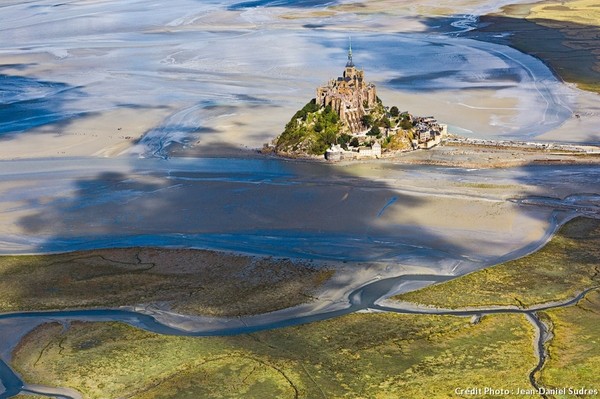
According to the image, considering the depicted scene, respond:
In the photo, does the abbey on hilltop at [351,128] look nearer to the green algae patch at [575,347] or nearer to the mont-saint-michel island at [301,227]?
the mont-saint-michel island at [301,227]

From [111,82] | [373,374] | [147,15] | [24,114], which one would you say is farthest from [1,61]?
[373,374]

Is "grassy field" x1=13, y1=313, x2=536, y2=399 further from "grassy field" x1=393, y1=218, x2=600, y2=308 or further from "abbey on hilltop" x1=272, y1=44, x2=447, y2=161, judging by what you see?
"abbey on hilltop" x1=272, y1=44, x2=447, y2=161

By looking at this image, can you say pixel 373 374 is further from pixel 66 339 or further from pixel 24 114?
pixel 24 114

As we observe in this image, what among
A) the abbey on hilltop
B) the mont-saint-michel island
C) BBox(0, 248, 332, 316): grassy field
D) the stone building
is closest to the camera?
the mont-saint-michel island

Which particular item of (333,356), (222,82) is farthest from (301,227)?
(222,82)

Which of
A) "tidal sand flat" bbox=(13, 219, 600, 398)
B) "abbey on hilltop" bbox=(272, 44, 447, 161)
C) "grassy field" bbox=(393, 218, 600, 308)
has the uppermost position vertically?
"abbey on hilltop" bbox=(272, 44, 447, 161)

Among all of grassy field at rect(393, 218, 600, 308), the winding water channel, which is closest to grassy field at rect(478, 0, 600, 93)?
grassy field at rect(393, 218, 600, 308)

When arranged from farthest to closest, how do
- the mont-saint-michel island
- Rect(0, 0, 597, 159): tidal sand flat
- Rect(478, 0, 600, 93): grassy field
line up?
Rect(478, 0, 600, 93): grassy field < Rect(0, 0, 597, 159): tidal sand flat < the mont-saint-michel island
